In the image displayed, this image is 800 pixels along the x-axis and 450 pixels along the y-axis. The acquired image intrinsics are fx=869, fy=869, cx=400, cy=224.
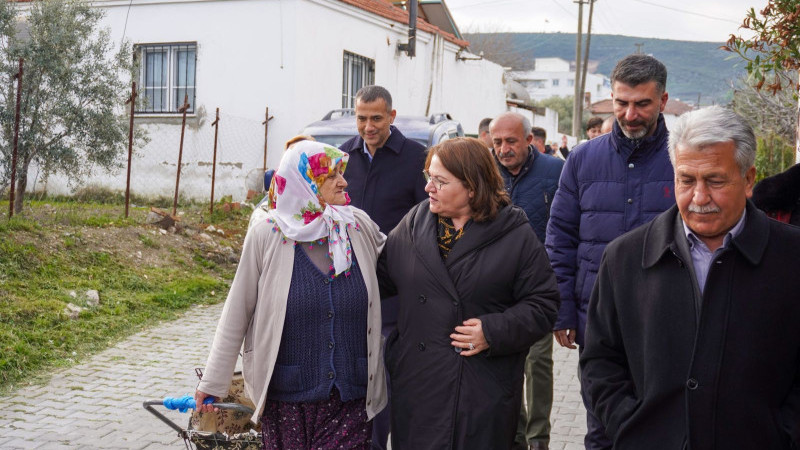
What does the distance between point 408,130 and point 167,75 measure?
8.41 m

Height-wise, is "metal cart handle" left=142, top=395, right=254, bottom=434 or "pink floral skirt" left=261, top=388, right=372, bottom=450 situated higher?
"metal cart handle" left=142, top=395, right=254, bottom=434

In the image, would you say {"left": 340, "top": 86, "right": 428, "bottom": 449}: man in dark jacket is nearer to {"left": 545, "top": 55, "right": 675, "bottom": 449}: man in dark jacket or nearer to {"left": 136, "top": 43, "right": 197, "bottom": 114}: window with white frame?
{"left": 545, "top": 55, "right": 675, "bottom": 449}: man in dark jacket

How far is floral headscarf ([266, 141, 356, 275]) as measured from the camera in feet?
12.6

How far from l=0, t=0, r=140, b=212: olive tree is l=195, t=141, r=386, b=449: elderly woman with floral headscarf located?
353 inches

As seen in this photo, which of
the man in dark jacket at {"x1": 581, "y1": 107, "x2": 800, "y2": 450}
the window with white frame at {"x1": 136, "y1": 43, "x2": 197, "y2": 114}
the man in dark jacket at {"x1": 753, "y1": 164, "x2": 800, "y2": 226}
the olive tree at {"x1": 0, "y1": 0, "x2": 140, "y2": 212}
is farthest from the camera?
the window with white frame at {"x1": 136, "y1": 43, "x2": 197, "y2": 114}

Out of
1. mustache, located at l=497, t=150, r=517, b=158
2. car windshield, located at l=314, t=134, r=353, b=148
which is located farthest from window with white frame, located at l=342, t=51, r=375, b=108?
mustache, located at l=497, t=150, r=517, b=158

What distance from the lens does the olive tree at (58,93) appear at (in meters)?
11.9

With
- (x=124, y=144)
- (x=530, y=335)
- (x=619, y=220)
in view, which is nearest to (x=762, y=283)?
(x=530, y=335)

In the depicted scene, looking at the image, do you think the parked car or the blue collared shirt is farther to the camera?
the parked car

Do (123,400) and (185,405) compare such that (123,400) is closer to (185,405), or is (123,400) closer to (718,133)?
(185,405)

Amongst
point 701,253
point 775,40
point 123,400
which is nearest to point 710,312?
point 701,253

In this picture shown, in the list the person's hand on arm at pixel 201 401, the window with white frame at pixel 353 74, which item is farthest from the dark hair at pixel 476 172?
the window with white frame at pixel 353 74

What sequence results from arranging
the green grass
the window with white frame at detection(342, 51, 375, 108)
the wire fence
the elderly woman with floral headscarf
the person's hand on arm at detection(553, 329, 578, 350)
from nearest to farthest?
1. the elderly woman with floral headscarf
2. the person's hand on arm at detection(553, 329, 578, 350)
3. the green grass
4. the wire fence
5. the window with white frame at detection(342, 51, 375, 108)

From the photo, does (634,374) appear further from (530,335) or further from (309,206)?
(309,206)
